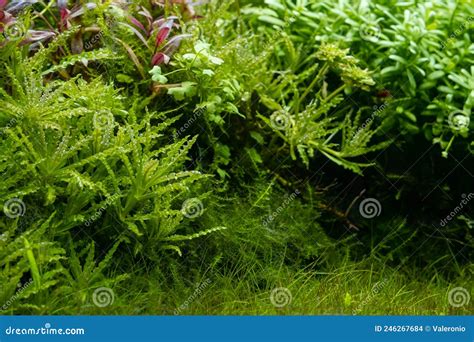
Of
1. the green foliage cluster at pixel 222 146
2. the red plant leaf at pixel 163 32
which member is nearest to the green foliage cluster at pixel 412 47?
the green foliage cluster at pixel 222 146

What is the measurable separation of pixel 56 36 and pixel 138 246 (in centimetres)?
137

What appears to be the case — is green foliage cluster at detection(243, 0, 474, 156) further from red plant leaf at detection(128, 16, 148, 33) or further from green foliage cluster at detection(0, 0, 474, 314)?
red plant leaf at detection(128, 16, 148, 33)

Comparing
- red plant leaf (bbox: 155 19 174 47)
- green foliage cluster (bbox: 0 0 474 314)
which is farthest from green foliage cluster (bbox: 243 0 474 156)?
red plant leaf (bbox: 155 19 174 47)

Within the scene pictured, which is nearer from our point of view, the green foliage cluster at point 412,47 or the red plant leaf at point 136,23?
the red plant leaf at point 136,23

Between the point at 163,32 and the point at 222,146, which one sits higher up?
the point at 163,32

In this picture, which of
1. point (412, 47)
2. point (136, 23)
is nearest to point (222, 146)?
point (136, 23)

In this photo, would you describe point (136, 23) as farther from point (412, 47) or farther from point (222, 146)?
point (412, 47)

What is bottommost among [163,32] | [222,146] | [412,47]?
[222,146]

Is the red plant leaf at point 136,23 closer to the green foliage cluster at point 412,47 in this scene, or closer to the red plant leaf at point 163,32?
the red plant leaf at point 163,32

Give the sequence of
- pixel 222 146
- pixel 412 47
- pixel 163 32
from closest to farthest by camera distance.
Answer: pixel 163 32 < pixel 222 146 < pixel 412 47

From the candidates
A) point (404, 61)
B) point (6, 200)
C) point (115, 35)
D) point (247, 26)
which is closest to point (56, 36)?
point (115, 35)

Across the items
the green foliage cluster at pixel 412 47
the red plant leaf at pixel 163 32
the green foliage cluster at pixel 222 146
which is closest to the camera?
the green foliage cluster at pixel 222 146

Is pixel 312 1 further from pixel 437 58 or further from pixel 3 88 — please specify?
pixel 3 88

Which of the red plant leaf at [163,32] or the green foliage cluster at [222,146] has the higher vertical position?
the red plant leaf at [163,32]
